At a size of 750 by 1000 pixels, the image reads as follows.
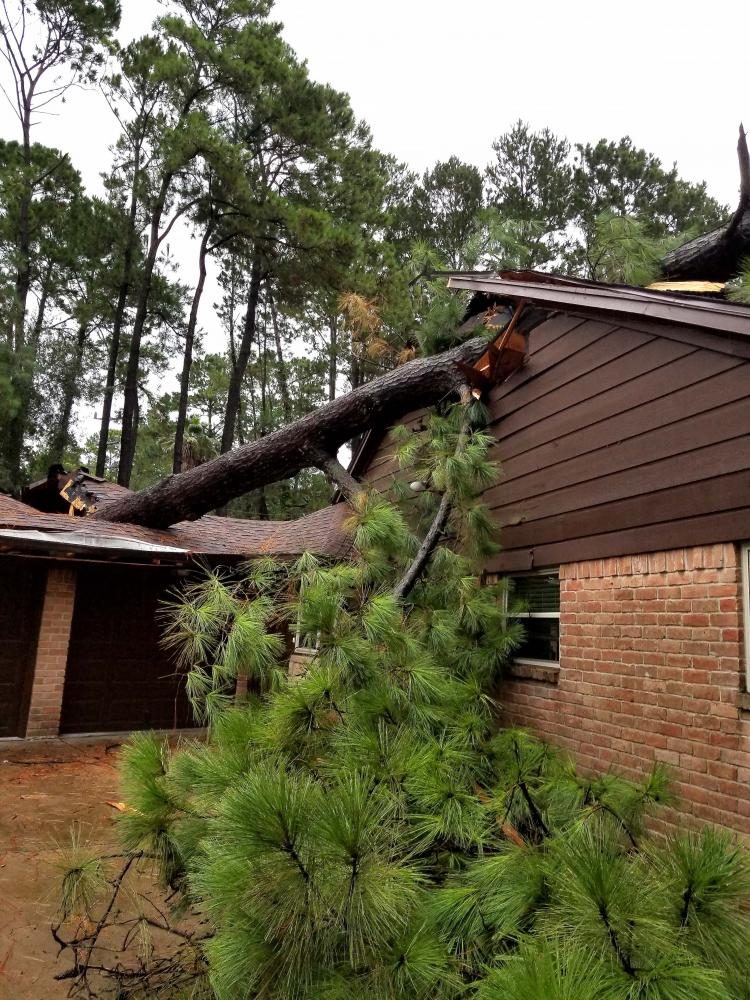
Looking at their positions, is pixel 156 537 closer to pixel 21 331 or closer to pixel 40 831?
pixel 40 831

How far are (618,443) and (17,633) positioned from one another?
781cm

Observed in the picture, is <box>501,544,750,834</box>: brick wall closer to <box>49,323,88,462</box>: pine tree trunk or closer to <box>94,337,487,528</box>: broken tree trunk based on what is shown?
<box>94,337,487,528</box>: broken tree trunk

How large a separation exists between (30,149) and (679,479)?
20.6 meters

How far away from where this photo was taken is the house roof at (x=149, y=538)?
7.79 metres

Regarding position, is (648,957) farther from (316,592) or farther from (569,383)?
(569,383)

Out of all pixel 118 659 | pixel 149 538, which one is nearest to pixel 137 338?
pixel 149 538

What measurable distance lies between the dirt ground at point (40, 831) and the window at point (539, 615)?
3152mm

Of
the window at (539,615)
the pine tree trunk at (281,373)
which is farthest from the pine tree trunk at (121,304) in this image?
the window at (539,615)

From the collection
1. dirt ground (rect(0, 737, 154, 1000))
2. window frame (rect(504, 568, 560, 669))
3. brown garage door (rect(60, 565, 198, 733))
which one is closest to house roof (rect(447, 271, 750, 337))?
window frame (rect(504, 568, 560, 669))

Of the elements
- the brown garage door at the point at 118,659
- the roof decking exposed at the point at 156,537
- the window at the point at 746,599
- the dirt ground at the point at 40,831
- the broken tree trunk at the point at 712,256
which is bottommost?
the dirt ground at the point at 40,831

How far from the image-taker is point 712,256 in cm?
593

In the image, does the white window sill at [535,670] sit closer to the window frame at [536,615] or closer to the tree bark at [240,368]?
the window frame at [536,615]

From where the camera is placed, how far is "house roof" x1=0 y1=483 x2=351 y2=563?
779cm

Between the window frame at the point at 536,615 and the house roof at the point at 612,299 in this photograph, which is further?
the window frame at the point at 536,615
